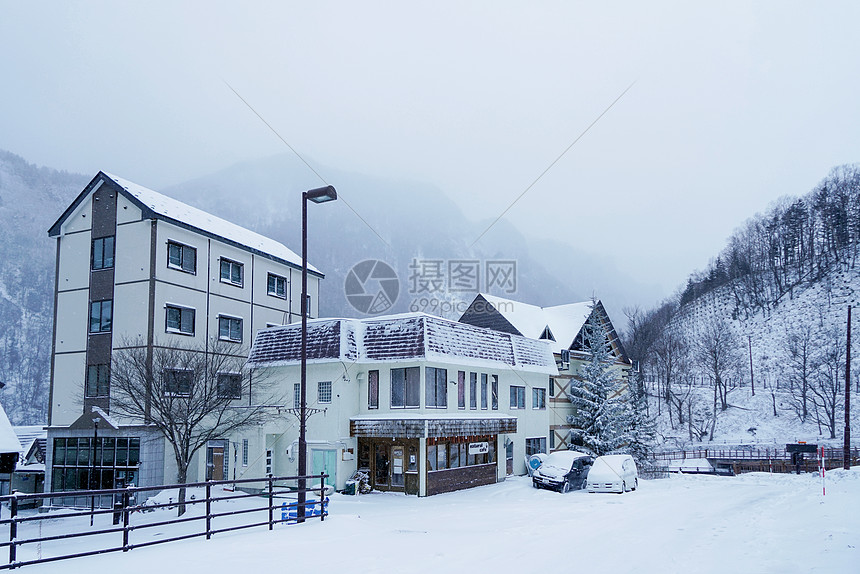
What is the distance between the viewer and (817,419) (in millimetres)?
63188

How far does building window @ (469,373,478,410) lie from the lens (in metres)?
31.4

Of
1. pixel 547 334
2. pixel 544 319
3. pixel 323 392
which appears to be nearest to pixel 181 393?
pixel 323 392

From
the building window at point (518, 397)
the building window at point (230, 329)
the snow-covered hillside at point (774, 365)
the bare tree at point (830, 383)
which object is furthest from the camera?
the snow-covered hillside at point (774, 365)

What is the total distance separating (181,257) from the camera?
33.4m

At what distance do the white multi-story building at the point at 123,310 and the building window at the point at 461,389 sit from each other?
39.6 ft

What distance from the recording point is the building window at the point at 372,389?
29.1 metres

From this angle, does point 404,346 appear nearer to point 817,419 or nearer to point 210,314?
point 210,314

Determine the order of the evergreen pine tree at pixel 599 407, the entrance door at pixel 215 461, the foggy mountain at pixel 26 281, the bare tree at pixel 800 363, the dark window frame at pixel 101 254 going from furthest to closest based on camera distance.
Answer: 1. the foggy mountain at pixel 26 281
2. the bare tree at pixel 800 363
3. the evergreen pine tree at pixel 599 407
4. the entrance door at pixel 215 461
5. the dark window frame at pixel 101 254

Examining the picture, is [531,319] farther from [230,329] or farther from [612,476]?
[230,329]

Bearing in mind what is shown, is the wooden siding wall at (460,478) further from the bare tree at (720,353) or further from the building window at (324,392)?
the bare tree at (720,353)

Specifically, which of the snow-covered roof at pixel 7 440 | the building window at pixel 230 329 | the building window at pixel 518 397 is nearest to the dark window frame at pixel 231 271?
the building window at pixel 230 329

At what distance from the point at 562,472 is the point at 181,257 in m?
21.2

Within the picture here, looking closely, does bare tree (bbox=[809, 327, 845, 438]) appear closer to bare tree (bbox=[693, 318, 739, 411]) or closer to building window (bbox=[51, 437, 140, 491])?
bare tree (bbox=[693, 318, 739, 411])

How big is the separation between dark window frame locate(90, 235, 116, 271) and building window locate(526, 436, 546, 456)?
2401 centimetres
